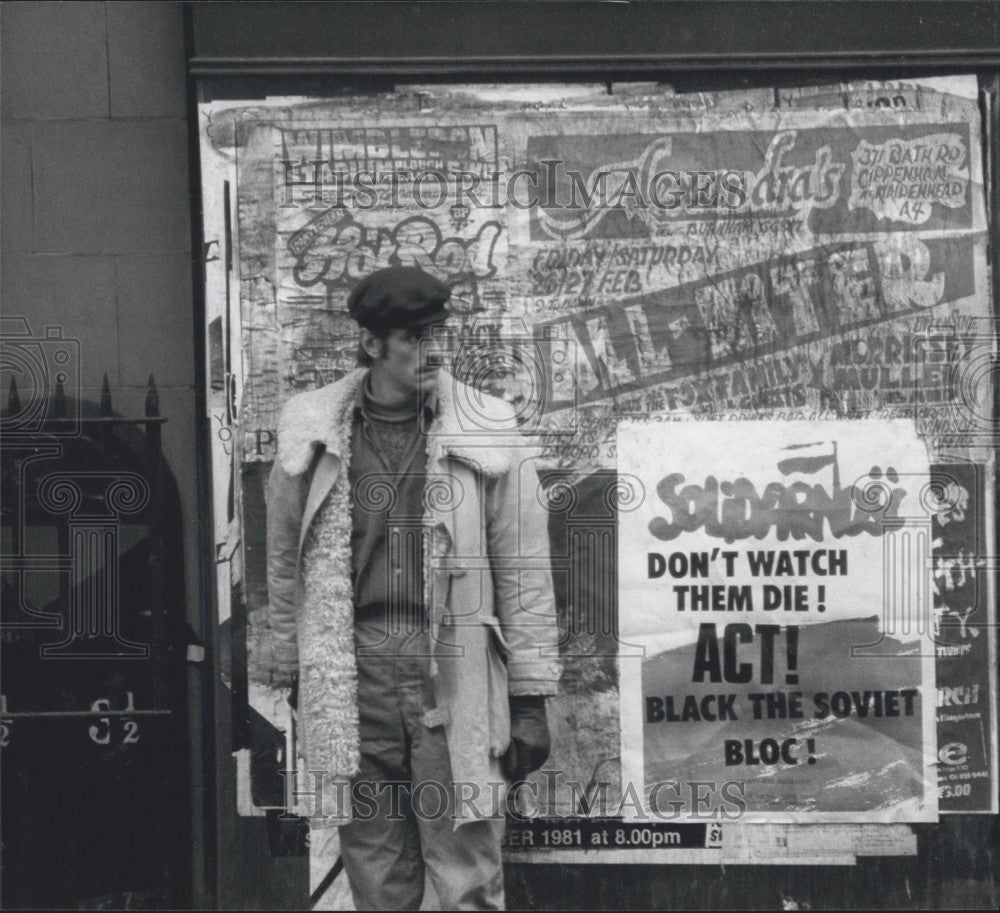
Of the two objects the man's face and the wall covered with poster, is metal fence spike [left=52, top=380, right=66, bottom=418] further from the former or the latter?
the man's face

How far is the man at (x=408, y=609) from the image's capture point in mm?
3904

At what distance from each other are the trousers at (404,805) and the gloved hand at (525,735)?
0.67 ft

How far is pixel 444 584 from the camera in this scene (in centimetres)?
400

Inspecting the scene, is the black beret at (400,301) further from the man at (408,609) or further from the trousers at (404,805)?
the trousers at (404,805)

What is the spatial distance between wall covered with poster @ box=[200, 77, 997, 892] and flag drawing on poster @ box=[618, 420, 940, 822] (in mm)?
11

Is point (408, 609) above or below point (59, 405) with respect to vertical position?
below

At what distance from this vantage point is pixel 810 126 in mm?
4652

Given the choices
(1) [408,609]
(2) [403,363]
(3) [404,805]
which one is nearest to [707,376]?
(2) [403,363]

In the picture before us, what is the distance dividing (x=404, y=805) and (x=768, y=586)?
5.41 ft

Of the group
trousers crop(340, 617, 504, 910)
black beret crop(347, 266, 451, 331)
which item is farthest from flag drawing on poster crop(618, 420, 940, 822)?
black beret crop(347, 266, 451, 331)

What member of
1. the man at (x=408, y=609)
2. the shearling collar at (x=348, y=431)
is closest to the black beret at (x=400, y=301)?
the man at (x=408, y=609)

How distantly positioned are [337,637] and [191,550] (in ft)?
3.51

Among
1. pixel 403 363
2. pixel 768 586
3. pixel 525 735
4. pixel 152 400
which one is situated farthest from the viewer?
pixel 152 400

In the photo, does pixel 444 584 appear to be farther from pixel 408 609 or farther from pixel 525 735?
pixel 525 735
